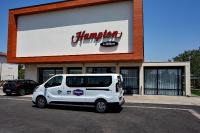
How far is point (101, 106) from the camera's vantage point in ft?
43.3

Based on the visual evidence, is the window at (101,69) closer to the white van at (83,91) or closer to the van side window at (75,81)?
the white van at (83,91)

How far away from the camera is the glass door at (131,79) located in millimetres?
24250

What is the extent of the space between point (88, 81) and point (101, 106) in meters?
1.56

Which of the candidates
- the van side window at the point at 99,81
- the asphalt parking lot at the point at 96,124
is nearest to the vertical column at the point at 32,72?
the van side window at the point at 99,81

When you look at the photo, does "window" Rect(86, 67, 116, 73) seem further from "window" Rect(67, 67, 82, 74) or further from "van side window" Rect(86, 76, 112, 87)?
"van side window" Rect(86, 76, 112, 87)

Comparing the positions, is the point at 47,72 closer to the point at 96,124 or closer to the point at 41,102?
the point at 41,102

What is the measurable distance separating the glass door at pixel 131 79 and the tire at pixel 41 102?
11.4 metres

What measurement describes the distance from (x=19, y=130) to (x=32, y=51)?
19910mm

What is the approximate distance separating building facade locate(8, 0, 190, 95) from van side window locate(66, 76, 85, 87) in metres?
9.16

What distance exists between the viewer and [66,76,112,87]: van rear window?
43.6ft

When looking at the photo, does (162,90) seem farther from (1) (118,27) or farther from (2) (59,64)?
(2) (59,64)

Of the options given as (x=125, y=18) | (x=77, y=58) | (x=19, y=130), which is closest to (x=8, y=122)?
(x=19, y=130)

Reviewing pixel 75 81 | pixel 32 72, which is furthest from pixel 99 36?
pixel 75 81

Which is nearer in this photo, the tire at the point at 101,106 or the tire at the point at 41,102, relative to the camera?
the tire at the point at 101,106
